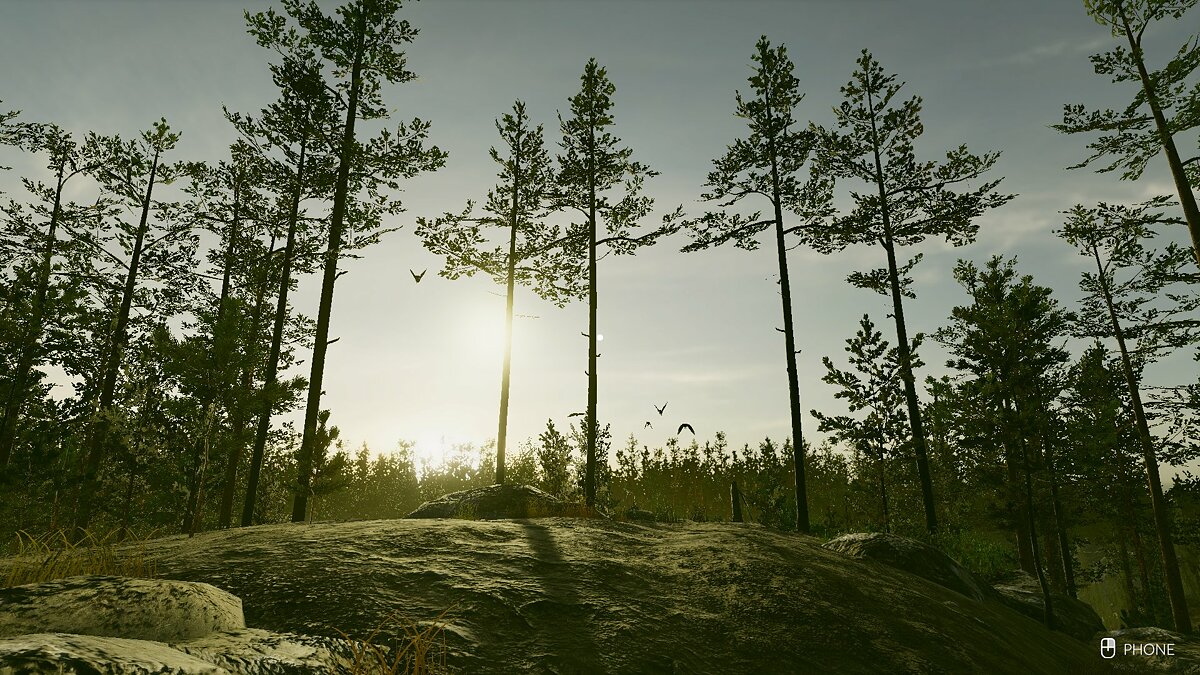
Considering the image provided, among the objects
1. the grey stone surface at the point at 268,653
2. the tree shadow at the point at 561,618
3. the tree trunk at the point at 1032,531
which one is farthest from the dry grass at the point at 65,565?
the tree trunk at the point at 1032,531

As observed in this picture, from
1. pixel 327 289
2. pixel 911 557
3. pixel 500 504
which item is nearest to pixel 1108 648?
pixel 911 557

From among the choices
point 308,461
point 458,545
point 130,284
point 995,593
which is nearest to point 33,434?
point 130,284

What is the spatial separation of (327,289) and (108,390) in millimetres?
7743

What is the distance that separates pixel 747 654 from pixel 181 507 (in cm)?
2090

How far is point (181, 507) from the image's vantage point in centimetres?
1892

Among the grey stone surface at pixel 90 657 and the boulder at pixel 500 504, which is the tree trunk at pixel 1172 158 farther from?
the grey stone surface at pixel 90 657

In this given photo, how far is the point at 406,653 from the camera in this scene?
4.21 meters

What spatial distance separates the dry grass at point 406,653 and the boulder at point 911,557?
28.5 feet

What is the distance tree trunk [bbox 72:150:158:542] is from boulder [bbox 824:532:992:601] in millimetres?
17521

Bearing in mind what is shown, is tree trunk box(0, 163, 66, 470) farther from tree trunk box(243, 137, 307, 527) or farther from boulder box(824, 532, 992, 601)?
boulder box(824, 532, 992, 601)

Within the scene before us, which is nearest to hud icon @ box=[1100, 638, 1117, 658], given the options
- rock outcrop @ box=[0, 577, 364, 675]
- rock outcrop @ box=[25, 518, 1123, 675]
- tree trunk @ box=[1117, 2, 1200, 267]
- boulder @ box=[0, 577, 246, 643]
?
rock outcrop @ box=[25, 518, 1123, 675]

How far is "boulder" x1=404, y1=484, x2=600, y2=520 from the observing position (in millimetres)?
14328

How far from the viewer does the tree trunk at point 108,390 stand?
14.7m

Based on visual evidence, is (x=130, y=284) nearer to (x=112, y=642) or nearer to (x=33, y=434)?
(x=33, y=434)
